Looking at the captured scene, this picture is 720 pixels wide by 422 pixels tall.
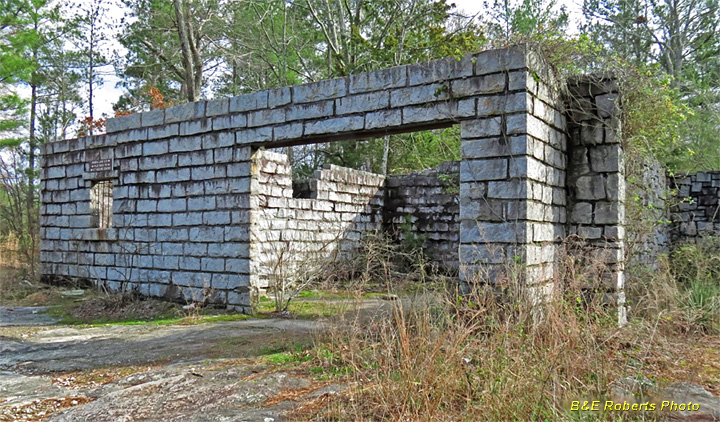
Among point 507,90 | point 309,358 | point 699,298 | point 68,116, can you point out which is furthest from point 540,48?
point 68,116

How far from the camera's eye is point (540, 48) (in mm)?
5195

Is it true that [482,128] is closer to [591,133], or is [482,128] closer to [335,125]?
[591,133]

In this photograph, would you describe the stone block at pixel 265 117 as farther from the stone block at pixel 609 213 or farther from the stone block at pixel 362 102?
the stone block at pixel 609 213

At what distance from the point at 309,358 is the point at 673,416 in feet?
9.04

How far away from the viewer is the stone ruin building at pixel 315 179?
194 inches

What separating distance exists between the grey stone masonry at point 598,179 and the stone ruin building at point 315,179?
0.01 metres

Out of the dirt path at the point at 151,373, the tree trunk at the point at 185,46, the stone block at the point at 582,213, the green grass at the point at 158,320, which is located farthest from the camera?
the tree trunk at the point at 185,46

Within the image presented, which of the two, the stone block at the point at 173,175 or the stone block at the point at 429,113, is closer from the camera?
the stone block at the point at 429,113

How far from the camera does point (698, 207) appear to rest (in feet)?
34.9

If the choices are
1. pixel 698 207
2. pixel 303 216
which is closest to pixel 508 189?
pixel 303 216

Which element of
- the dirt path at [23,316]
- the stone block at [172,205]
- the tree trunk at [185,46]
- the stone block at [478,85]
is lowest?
the dirt path at [23,316]

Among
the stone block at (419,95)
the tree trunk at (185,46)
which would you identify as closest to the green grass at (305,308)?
the stone block at (419,95)

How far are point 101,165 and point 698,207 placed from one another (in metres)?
11.8

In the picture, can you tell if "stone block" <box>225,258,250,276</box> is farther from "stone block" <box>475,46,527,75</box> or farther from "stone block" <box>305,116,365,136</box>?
"stone block" <box>475,46,527,75</box>
